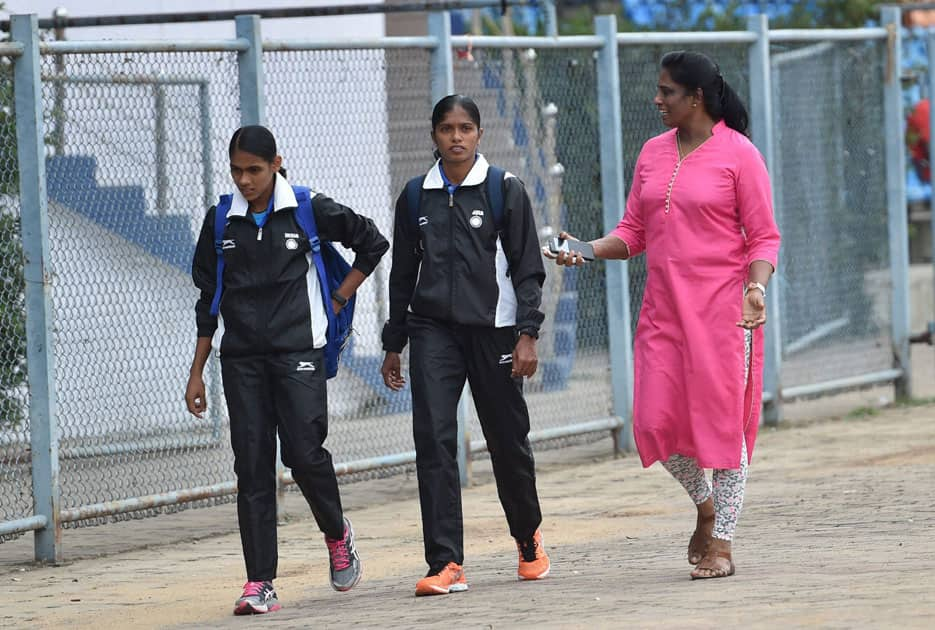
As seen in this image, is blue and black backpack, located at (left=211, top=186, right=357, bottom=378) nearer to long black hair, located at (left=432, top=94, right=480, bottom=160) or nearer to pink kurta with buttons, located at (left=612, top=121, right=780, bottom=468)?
long black hair, located at (left=432, top=94, right=480, bottom=160)

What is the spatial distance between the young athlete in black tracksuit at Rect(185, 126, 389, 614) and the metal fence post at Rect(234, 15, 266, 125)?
240 centimetres

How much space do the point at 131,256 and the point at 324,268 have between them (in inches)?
103

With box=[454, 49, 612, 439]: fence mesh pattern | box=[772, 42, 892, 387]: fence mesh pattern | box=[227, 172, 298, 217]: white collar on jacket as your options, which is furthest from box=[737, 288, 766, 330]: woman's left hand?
box=[772, 42, 892, 387]: fence mesh pattern

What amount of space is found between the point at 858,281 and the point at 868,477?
3.70 meters

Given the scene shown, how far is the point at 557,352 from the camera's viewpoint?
1157 centimetres

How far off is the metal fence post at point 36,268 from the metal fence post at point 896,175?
6919 mm

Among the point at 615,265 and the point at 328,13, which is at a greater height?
the point at 328,13

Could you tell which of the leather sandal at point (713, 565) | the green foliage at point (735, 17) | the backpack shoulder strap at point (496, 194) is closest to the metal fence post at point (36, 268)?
the backpack shoulder strap at point (496, 194)

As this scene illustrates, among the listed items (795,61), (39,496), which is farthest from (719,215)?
(795,61)

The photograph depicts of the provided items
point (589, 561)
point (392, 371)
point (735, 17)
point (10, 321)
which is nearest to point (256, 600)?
point (392, 371)

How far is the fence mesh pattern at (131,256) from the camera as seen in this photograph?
884 cm

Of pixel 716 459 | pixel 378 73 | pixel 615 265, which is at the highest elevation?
pixel 378 73

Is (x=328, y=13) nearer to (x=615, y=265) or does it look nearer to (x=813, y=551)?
(x=615, y=265)

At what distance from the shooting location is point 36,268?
832 centimetres
